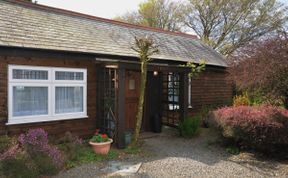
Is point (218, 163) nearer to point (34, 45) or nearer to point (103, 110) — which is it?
point (103, 110)

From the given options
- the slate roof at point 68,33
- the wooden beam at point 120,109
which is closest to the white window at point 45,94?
the slate roof at point 68,33

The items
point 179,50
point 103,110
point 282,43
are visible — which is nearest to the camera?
point 282,43

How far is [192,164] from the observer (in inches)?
224

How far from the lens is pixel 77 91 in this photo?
7223 millimetres

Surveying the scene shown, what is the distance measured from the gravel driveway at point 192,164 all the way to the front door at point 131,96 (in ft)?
4.56

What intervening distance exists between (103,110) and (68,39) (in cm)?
247

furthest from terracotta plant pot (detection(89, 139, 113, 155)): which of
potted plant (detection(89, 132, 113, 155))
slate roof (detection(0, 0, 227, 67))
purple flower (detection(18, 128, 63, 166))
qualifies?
slate roof (detection(0, 0, 227, 67))

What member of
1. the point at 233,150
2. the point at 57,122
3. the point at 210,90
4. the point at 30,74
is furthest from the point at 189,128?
the point at 30,74

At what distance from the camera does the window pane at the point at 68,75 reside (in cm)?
680

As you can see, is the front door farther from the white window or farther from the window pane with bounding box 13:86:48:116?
the window pane with bounding box 13:86:48:116

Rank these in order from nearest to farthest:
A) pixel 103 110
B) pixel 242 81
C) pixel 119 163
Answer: pixel 119 163 < pixel 242 81 < pixel 103 110

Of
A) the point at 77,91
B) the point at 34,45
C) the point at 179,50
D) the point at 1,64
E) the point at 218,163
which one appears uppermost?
the point at 179,50

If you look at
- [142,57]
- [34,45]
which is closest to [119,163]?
[142,57]

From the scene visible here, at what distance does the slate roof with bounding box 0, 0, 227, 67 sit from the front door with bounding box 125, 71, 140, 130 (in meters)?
0.92
